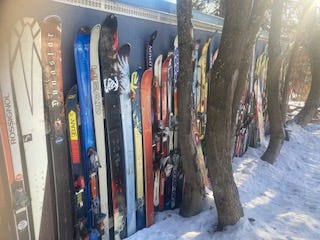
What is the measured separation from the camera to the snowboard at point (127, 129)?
2.99 metres

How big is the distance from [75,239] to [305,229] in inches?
90.7

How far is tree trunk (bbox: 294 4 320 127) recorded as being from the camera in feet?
26.6

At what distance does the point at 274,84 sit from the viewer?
5.52 metres

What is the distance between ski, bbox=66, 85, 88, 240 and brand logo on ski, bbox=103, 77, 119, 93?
0.32 m

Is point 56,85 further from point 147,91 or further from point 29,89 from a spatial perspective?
point 147,91

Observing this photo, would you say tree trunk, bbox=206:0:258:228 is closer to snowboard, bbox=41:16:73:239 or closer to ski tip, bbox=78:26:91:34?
ski tip, bbox=78:26:91:34

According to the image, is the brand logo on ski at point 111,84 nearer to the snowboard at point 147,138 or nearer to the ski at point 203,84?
the snowboard at point 147,138

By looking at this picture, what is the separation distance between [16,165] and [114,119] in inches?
38.2

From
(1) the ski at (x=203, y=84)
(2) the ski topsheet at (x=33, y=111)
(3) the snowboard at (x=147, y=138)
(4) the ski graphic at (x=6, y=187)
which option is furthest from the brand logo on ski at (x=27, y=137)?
(1) the ski at (x=203, y=84)

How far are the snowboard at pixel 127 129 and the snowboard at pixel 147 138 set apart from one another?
209mm

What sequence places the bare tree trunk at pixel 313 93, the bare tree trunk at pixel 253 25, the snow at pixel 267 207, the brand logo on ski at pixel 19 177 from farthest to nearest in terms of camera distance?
the bare tree trunk at pixel 313 93, the snow at pixel 267 207, the bare tree trunk at pixel 253 25, the brand logo on ski at pixel 19 177

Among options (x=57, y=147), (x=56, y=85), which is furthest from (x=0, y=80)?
(x=57, y=147)

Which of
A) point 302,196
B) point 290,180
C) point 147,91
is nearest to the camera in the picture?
point 147,91

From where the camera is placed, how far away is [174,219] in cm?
354
